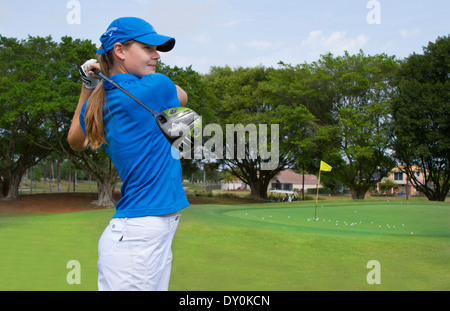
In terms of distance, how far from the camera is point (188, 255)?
846 cm

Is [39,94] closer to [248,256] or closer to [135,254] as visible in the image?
[248,256]

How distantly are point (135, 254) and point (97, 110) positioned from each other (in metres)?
0.84

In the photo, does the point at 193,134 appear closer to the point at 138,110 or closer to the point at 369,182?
the point at 138,110

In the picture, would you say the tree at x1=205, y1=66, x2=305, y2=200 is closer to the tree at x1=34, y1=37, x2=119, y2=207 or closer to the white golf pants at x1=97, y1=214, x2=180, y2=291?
the tree at x1=34, y1=37, x2=119, y2=207

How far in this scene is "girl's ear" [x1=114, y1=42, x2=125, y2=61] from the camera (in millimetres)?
2455

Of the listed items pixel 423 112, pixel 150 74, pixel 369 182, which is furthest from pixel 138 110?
pixel 369 182

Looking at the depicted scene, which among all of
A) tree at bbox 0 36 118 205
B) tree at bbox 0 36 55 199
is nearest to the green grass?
tree at bbox 0 36 118 205

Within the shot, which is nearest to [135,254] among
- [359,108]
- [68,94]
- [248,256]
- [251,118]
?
[248,256]

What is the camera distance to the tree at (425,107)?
118 feet

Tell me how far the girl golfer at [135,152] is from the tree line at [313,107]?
99.2 feet

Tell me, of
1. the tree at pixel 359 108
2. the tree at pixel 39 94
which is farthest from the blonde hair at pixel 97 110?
the tree at pixel 359 108

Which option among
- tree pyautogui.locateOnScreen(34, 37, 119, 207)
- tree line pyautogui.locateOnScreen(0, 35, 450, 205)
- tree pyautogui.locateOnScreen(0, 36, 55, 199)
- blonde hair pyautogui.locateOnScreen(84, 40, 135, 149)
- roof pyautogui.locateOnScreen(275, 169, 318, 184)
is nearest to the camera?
blonde hair pyautogui.locateOnScreen(84, 40, 135, 149)

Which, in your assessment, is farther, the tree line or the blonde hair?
the tree line

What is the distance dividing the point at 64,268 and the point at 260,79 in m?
43.7
